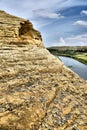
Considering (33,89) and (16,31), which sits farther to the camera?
(16,31)

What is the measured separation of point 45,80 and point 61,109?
3.42 meters

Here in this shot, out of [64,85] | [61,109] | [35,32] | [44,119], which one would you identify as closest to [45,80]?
[64,85]

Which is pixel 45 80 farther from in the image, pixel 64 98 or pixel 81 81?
pixel 81 81

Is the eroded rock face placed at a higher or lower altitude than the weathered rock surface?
higher

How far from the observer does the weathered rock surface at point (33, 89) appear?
51.0ft

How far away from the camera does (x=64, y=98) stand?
747 inches

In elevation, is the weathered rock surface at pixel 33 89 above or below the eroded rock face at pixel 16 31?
below

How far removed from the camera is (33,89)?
60.2 ft

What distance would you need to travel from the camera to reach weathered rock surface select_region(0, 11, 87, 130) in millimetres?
15547

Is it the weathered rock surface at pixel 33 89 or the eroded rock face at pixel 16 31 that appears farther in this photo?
the eroded rock face at pixel 16 31

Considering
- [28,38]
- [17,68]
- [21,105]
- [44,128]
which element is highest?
[28,38]

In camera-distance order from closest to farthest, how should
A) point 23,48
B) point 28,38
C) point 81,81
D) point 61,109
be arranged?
point 61,109 < point 81,81 < point 23,48 < point 28,38

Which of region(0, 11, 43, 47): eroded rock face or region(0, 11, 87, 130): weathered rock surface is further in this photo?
region(0, 11, 43, 47): eroded rock face

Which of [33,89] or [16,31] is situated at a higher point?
[16,31]
